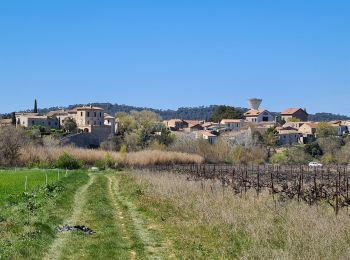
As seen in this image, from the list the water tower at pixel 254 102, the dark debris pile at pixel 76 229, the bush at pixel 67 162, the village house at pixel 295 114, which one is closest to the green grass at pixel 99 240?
the dark debris pile at pixel 76 229

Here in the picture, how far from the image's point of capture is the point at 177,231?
1538cm

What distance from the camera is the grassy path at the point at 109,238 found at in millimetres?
12086

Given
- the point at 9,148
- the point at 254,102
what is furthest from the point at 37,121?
the point at 254,102

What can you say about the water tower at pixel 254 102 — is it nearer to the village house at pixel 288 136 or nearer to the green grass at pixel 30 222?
the village house at pixel 288 136

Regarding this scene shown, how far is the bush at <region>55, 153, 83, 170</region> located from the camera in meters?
65.8

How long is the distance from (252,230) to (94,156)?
59.7 m

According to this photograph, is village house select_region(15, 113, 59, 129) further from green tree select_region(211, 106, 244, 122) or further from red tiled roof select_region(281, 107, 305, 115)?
red tiled roof select_region(281, 107, 305, 115)

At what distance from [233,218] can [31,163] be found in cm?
5359

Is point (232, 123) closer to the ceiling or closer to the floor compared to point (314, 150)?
closer to the ceiling

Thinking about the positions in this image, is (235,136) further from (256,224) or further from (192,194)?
(256,224)

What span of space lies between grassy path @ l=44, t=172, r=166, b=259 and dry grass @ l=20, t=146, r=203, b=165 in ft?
159

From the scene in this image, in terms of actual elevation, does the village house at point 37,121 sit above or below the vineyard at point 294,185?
above

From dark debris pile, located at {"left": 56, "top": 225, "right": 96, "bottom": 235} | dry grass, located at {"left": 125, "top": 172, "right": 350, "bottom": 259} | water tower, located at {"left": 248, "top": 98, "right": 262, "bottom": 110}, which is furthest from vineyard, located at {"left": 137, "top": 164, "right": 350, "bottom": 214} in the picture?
water tower, located at {"left": 248, "top": 98, "right": 262, "bottom": 110}

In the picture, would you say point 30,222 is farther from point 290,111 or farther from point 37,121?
point 290,111
